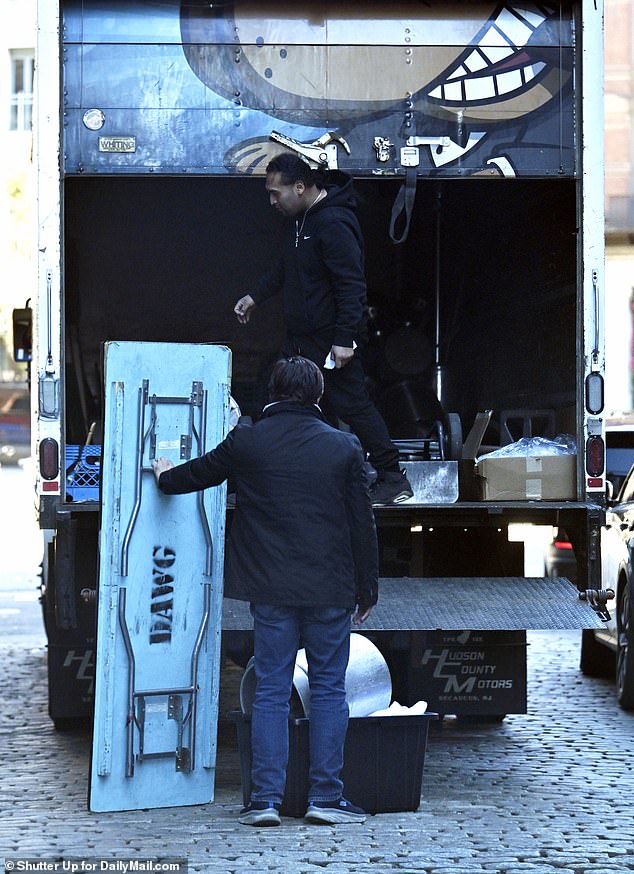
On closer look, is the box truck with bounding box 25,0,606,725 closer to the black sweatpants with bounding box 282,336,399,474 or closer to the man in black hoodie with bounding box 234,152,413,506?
the man in black hoodie with bounding box 234,152,413,506

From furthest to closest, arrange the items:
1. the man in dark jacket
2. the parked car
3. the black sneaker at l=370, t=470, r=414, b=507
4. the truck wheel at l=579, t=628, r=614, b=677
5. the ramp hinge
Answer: the parked car < the truck wheel at l=579, t=628, r=614, b=677 < the black sneaker at l=370, t=470, r=414, b=507 < the ramp hinge < the man in dark jacket

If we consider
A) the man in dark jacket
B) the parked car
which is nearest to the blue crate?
the man in dark jacket

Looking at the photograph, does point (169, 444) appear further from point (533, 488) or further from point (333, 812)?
point (533, 488)

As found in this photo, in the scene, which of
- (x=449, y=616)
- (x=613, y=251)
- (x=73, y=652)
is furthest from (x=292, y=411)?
(x=613, y=251)

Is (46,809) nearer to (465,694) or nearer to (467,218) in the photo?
(465,694)

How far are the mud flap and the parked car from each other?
29008 mm

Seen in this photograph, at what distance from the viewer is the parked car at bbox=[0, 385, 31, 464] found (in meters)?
36.0

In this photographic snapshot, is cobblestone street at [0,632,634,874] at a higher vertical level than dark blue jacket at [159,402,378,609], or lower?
lower

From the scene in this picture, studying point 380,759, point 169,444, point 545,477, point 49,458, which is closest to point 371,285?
point 545,477

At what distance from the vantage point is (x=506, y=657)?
8.63 meters

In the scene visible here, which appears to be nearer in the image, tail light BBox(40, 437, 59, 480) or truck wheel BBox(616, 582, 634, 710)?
tail light BBox(40, 437, 59, 480)

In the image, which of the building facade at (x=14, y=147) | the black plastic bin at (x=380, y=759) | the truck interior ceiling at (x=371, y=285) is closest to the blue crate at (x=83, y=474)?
the truck interior ceiling at (x=371, y=285)

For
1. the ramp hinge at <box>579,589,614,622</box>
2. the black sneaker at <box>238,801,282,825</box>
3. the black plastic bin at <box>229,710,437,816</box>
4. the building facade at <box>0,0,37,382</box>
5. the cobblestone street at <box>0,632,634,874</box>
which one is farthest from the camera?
the building facade at <box>0,0,37,382</box>

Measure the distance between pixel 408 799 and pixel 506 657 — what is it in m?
1.83
